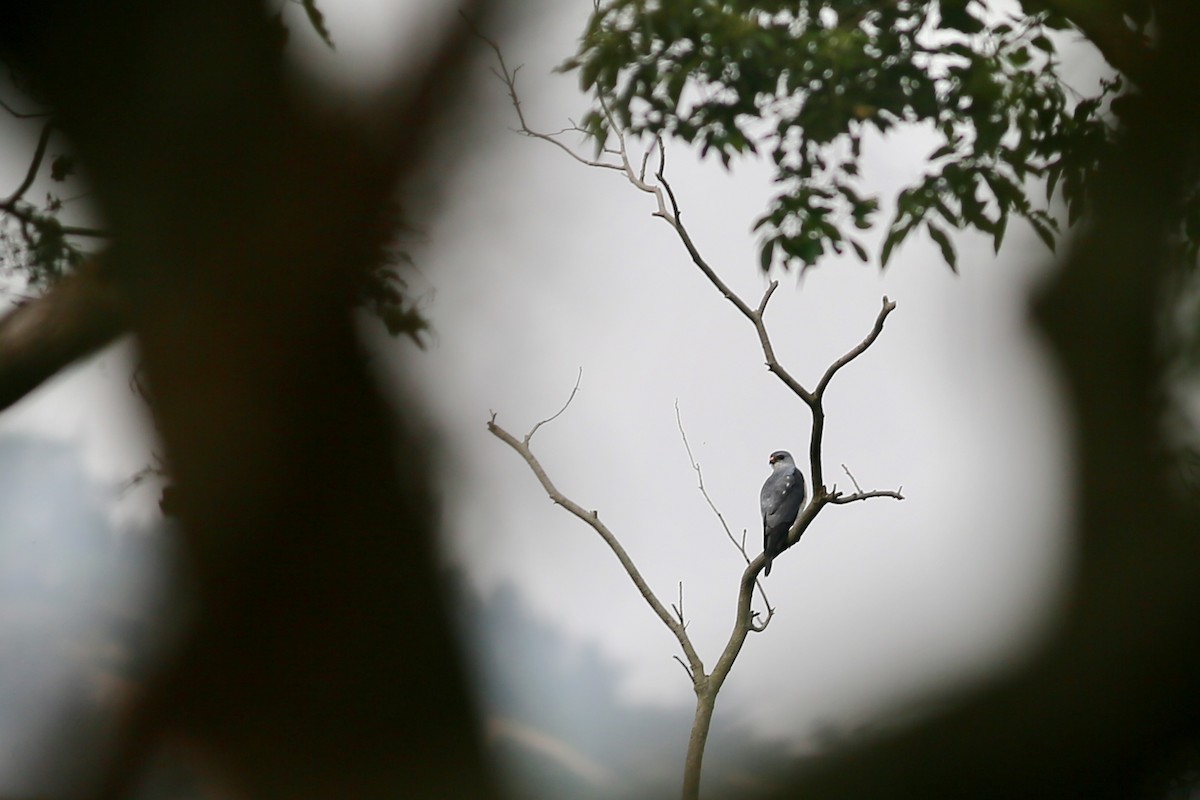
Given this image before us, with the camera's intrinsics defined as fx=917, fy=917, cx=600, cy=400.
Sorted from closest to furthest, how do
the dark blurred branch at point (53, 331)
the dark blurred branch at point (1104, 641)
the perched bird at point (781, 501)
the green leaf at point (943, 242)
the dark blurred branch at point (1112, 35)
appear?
the dark blurred branch at point (1104, 641) → the dark blurred branch at point (1112, 35) → the dark blurred branch at point (53, 331) → the green leaf at point (943, 242) → the perched bird at point (781, 501)

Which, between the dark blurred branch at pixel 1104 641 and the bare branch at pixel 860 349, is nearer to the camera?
the dark blurred branch at pixel 1104 641

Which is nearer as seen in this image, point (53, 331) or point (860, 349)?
point (53, 331)

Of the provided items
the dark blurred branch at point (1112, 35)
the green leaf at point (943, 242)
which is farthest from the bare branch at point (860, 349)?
the dark blurred branch at point (1112, 35)

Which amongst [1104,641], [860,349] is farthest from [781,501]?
[1104,641]

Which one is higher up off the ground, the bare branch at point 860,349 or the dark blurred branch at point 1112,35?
the bare branch at point 860,349

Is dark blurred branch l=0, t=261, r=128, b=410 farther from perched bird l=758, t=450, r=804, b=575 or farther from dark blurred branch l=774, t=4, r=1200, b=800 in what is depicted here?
perched bird l=758, t=450, r=804, b=575

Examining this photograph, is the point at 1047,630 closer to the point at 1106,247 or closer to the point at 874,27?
the point at 1106,247

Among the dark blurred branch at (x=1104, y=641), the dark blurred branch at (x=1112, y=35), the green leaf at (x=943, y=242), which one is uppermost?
the green leaf at (x=943, y=242)

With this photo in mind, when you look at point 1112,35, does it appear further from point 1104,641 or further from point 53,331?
point 53,331

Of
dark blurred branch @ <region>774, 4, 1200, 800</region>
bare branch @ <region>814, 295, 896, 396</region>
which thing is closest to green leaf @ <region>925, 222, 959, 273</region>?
bare branch @ <region>814, 295, 896, 396</region>

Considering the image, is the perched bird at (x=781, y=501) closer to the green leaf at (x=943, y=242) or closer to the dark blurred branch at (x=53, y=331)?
the green leaf at (x=943, y=242)

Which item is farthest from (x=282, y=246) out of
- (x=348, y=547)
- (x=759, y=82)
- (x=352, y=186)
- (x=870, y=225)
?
(x=870, y=225)

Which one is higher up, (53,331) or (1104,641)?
(53,331)

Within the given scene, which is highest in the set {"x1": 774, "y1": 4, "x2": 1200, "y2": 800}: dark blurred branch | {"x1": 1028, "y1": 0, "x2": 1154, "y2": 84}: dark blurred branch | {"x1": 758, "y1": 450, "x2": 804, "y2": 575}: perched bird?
{"x1": 758, "y1": 450, "x2": 804, "y2": 575}: perched bird
